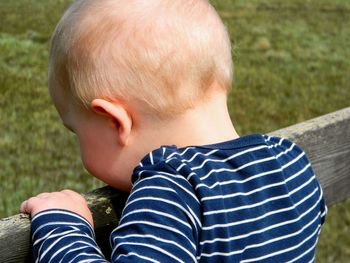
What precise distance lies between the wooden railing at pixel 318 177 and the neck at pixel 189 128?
205 millimetres

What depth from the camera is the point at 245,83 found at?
6.20 metres

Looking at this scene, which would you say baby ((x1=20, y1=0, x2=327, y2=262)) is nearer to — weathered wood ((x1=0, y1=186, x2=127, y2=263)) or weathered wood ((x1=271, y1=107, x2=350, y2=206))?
weathered wood ((x1=0, y1=186, x2=127, y2=263))

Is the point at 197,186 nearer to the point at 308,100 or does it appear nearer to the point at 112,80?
the point at 112,80

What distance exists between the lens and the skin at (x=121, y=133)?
167 cm

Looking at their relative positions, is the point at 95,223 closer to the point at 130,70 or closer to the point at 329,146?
the point at 130,70

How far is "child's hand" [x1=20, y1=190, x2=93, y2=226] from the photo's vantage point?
1662 mm

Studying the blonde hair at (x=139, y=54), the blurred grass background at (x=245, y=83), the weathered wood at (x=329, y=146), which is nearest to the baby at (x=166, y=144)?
the blonde hair at (x=139, y=54)

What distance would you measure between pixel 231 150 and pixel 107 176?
29cm

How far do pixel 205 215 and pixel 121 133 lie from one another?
0.27 m

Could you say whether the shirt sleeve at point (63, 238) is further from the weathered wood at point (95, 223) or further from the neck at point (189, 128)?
the neck at point (189, 128)

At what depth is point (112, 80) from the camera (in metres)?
1.65

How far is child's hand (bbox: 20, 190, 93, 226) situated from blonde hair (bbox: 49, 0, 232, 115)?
0.21 metres

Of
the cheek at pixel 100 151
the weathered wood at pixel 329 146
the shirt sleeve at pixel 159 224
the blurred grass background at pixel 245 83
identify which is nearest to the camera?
the shirt sleeve at pixel 159 224

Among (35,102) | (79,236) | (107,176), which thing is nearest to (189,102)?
(107,176)
